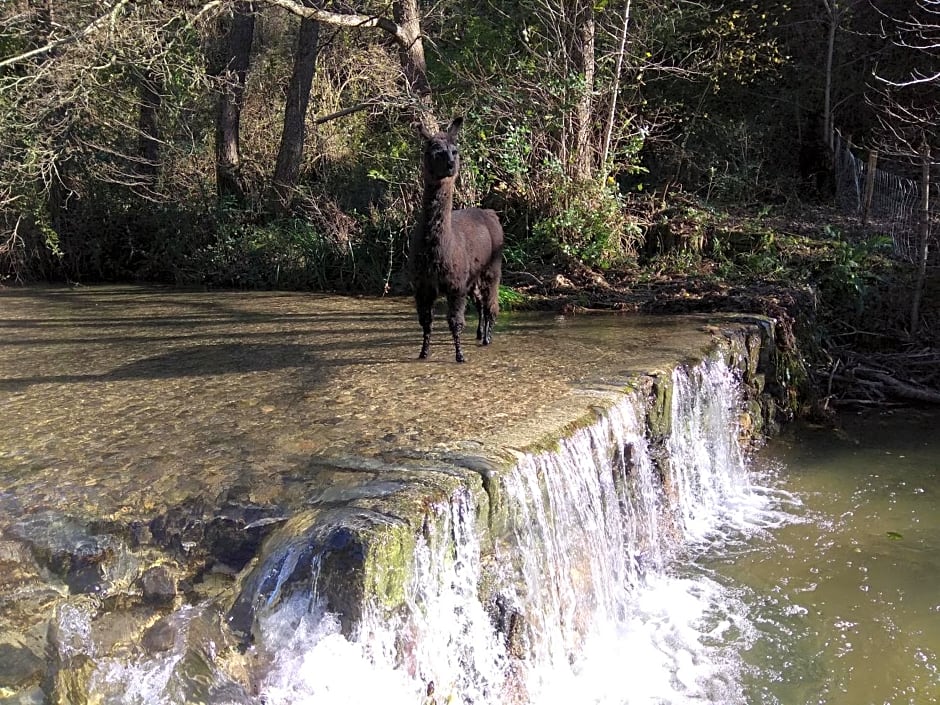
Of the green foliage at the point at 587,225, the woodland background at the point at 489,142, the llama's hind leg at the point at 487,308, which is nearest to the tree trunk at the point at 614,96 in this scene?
the woodland background at the point at 489,142

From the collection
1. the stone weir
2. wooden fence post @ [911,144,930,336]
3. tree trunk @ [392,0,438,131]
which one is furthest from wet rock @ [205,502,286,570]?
tree trunk @ [392,0,438,131]

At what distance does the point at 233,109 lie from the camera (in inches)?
514

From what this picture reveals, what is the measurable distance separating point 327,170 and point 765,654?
34.0 ft

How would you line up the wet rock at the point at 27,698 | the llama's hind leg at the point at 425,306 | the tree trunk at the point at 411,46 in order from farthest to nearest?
the tree trunk at the point at 411,46, the llama's hind leg at the point at 425,306, the wet rock at the point at 27,698

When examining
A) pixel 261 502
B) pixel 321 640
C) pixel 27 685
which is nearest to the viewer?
pixel 27 685

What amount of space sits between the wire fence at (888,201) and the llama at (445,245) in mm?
5362

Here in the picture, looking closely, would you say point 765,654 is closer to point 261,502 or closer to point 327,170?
point 261,502

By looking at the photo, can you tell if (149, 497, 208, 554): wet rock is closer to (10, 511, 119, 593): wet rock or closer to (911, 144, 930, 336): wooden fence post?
(10, 511, 119, 593): wet rock

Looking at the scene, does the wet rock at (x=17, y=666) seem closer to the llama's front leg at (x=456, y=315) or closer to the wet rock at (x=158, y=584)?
the wet rock at (x=158, y=584)

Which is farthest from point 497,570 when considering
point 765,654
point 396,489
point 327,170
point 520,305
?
point 327,170

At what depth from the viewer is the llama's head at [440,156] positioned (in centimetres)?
515

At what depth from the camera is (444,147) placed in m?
5.16

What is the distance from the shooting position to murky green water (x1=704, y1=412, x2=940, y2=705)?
3.87 metres

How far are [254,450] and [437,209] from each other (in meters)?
2.20
